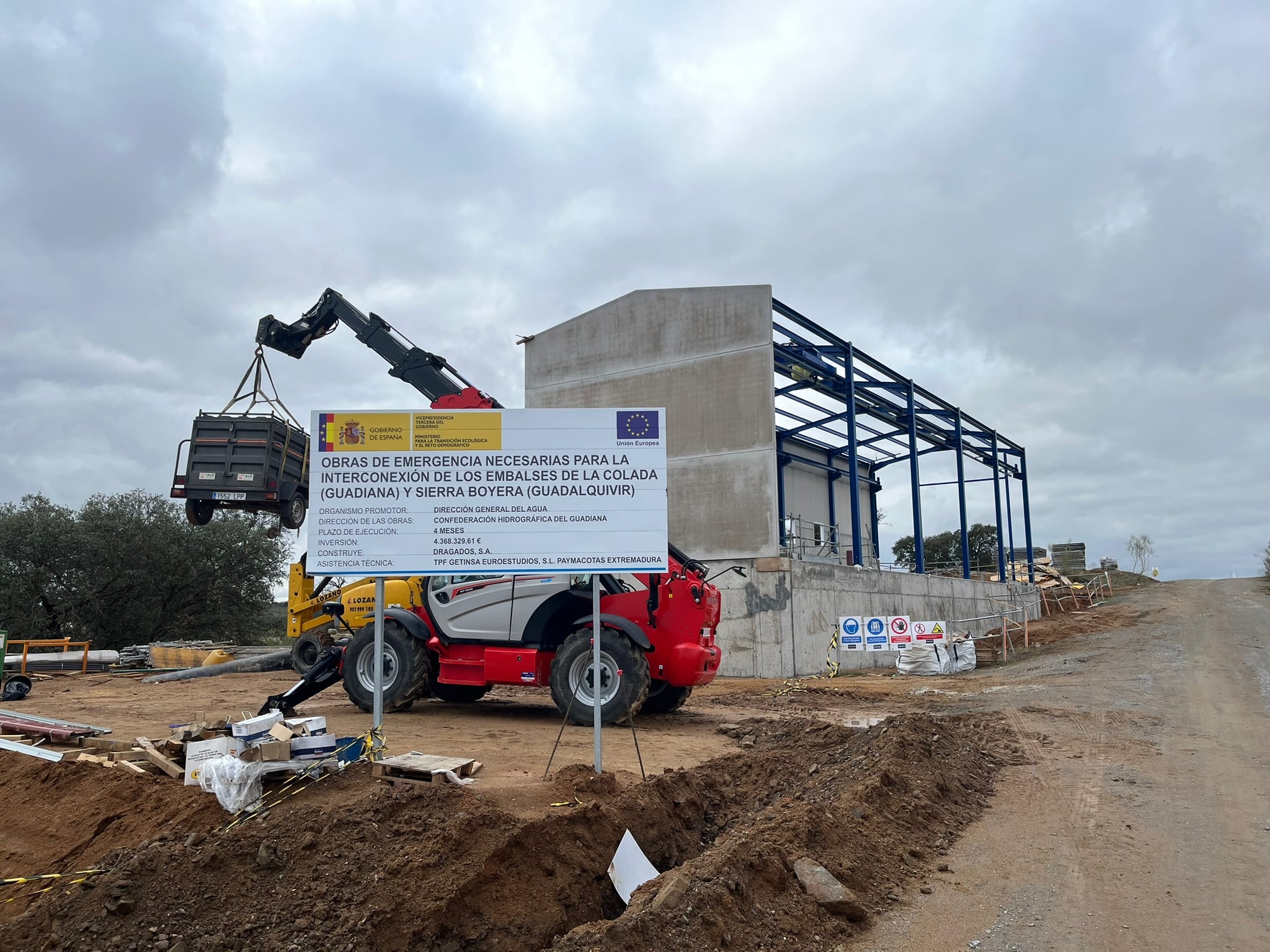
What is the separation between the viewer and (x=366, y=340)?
15.1m

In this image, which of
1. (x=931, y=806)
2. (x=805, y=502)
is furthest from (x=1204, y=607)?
(x=931, y=806)

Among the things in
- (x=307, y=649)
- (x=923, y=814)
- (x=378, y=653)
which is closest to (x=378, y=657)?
(x=378, y=653)

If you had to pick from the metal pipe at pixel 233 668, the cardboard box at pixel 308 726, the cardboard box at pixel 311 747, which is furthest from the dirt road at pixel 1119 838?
the metal pipe at pixel 233 668

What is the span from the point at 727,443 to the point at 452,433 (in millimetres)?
16994

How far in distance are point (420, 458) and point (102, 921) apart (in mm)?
3803

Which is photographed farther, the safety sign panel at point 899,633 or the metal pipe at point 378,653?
the safety sign panel at point 899,633

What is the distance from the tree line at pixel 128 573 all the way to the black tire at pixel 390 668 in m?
18.3

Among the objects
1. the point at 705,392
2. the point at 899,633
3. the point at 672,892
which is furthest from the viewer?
the point at 705,392

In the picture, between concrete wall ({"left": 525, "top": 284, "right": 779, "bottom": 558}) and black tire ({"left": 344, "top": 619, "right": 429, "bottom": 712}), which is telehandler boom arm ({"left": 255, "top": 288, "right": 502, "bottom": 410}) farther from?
concrete wall ({"left": 525, "top": 284, "right": 779, "bottom": 558})

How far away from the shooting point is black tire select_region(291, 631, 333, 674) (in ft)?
51.6

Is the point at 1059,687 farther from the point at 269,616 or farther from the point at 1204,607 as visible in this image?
the point at 269,616

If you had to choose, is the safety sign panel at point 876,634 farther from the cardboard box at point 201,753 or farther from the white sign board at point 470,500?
the cardboard box at point 201,753

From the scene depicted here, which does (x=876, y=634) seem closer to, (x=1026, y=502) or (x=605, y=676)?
(x=605, y=676)

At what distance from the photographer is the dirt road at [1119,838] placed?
475 cm
